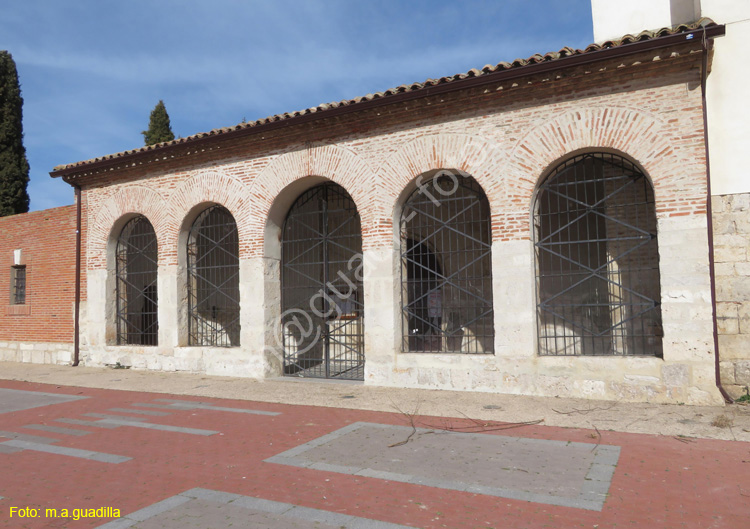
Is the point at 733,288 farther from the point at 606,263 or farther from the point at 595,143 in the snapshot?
the point at 595,143

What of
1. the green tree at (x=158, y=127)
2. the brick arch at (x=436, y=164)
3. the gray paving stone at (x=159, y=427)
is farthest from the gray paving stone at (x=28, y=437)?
the green tree at (x=158, y=127)

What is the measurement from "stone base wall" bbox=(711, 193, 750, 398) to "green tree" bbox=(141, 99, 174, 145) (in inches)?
824

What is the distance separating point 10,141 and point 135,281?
867cm

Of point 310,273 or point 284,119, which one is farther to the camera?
point 310,273

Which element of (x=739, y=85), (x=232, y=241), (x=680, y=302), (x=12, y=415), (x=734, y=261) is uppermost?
(x=739, y=85)

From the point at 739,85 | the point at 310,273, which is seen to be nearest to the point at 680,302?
the point at 739,85

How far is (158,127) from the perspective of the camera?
22609mm

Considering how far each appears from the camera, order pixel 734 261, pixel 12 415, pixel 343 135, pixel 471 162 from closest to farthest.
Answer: pixel 734 261, pixel 12 415, pixel 471 162, pixel 343 135

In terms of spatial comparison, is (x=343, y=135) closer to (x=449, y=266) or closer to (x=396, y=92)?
(x=396, y=92)

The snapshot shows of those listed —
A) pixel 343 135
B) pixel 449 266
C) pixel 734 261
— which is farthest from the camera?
pixel 449 266

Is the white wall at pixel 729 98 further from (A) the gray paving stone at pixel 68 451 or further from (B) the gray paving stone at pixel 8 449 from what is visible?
(B) the gray paving stone at pixel 8 449

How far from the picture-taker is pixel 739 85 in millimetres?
6609

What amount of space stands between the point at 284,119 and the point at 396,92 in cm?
202

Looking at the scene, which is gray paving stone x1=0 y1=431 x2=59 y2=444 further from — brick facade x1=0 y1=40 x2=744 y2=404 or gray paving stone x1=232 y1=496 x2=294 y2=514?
brick facade x1=0 y1=40 x2=744 y2=404
